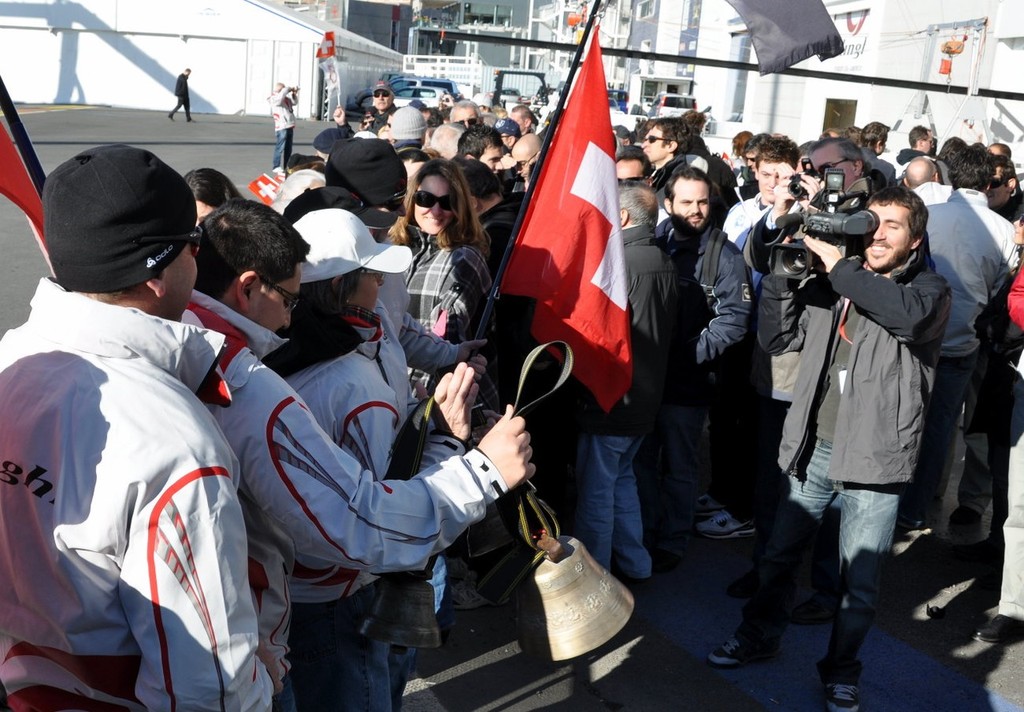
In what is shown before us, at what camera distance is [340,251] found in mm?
2553

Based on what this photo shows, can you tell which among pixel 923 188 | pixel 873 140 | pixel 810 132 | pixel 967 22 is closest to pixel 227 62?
pixel 810 132

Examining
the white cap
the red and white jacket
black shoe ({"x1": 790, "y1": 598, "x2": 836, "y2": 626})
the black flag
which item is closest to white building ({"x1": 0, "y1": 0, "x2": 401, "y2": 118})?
the black flag

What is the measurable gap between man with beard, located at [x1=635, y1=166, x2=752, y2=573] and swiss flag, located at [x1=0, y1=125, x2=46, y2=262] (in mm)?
2897

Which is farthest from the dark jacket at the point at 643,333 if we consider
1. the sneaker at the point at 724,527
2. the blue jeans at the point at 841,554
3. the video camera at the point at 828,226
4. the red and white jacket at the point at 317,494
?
the red and white jacket at the point at 317,494

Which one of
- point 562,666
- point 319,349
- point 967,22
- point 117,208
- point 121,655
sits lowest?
point 562,666

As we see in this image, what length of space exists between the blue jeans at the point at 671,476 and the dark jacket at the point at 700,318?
4.2 inches

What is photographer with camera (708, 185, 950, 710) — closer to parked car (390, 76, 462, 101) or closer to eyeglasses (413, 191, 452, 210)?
eyeglasses (413, 191, 452, 210)

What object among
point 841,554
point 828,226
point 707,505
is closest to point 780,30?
point 828,226

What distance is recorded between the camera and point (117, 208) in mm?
1570

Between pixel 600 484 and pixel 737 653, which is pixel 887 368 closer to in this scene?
pixel 737 653

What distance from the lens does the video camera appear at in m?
3.59

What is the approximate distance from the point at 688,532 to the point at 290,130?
15.8 meters

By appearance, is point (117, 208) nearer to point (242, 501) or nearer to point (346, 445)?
point (242, 501)

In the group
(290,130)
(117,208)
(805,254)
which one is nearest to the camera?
(117,208)
